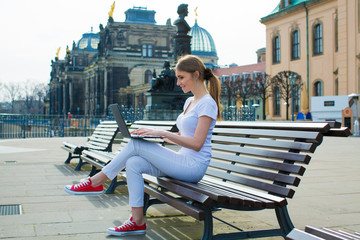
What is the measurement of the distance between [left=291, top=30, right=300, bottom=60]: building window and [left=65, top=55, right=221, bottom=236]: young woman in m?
41.6

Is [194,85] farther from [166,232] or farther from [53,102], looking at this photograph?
[53,102]

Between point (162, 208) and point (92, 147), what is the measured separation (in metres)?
3.82

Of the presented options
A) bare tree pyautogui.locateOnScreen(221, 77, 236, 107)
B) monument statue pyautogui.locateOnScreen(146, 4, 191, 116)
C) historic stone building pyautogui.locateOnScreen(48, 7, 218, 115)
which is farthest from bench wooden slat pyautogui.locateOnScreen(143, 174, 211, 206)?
historic stone building pyautogui.locateOnScreen(48, 7, 218, 115)

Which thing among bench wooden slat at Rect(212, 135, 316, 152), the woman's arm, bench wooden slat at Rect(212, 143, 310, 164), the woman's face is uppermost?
the woman's face

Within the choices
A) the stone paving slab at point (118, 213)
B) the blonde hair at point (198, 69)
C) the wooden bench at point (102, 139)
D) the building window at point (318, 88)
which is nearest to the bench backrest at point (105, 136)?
the wooden bench at point (102, 139)

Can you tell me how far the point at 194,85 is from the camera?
14.1ft

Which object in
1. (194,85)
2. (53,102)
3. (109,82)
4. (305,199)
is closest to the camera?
(194,85)

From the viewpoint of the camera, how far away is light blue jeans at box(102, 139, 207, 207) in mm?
4066

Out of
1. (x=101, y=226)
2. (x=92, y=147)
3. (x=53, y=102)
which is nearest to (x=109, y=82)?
(x=53, y=102)

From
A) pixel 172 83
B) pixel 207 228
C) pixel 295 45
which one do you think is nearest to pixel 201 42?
pixel 295 45

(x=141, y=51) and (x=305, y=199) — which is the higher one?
(x=141, y=51)

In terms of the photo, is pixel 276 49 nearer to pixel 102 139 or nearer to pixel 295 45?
pixel 295 45

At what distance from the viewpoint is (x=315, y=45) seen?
1656 inches

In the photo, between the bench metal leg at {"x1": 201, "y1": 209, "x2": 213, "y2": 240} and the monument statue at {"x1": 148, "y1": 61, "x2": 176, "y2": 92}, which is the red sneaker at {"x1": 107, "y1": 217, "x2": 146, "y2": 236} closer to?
the bench metal leg at {"x1": 201, "y1": 209, "x2": 213, "y2": 240}
